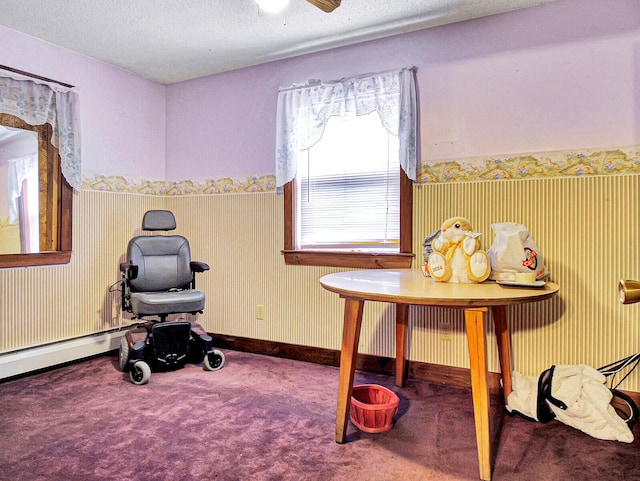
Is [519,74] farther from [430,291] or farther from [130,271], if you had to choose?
[130,271]

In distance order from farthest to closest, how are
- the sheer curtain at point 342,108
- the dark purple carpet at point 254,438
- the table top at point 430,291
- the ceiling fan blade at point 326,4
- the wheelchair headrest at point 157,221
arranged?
the wheelchair headrest at point 157,221, the sheer curtain at point 342,108, the ceiling fan blade at point 326,4, the dark purple carpet at point 254,438, the table top at point 430,291

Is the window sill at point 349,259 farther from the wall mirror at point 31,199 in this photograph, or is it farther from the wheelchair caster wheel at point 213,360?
the wall mirror at point 31,199

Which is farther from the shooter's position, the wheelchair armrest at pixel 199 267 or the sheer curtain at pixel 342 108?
the wheelchair armrest at pixel 199 267

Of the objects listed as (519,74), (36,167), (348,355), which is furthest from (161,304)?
(519,74)

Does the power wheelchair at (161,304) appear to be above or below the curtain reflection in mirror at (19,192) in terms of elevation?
below

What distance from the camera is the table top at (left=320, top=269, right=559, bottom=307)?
62.4 inches

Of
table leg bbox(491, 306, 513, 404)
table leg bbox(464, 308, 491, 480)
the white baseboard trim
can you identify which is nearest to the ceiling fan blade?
table leg bbox(464, 308, 491, 480)

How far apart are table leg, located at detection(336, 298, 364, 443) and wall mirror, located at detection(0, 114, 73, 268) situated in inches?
89.2

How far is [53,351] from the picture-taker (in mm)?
2979

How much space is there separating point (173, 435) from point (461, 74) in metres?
2.57

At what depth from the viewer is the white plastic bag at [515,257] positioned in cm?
Answer: 201

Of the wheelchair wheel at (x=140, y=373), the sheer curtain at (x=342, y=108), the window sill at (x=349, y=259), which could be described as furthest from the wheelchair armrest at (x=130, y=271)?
the sheer curtain at (x=342, y=108)

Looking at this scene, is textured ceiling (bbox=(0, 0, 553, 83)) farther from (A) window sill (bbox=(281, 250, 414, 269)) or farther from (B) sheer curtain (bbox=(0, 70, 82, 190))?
(A) window sill (bbox=(281, 250, 414, 269))

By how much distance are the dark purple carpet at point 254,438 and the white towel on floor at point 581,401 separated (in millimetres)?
53
